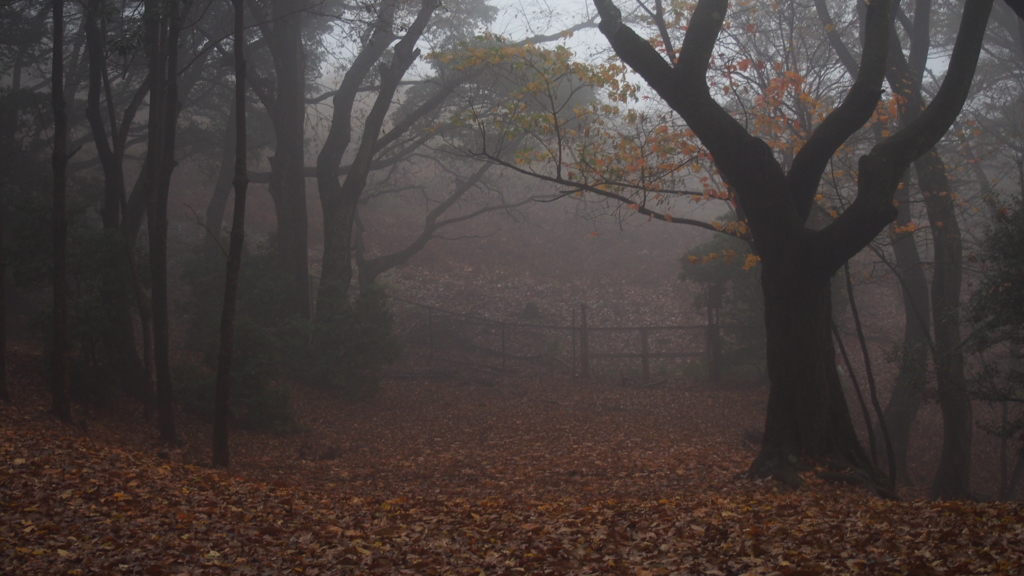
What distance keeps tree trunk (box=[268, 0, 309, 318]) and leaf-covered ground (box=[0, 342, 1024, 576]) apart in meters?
5.01

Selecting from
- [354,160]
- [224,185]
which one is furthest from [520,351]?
[224,185]

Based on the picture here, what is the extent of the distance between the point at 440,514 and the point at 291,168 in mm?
10706

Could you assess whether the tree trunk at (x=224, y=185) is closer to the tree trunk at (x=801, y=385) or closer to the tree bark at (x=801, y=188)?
the tree bark at (x=801, y=188)

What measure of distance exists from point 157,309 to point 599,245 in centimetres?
2606

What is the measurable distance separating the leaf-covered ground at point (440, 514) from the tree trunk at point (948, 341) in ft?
9.19

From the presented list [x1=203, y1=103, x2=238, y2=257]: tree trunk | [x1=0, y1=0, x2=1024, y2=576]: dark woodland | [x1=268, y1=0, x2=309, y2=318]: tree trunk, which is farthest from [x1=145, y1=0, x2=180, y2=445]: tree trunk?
[x1=203, y1=103, x2=238, y2=257]: tree trunk

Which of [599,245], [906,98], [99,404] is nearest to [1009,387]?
[906,98]

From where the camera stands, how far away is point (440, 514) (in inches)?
228

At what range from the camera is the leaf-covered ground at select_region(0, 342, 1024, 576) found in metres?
4.17

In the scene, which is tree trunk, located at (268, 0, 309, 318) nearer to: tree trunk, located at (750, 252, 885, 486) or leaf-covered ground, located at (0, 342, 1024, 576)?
leaf-covered ground, located at (0, 342, 1024, 576)

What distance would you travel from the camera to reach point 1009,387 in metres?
A: 8.49

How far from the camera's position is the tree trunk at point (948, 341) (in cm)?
938

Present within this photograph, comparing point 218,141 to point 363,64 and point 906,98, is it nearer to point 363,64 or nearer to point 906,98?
point 363,64

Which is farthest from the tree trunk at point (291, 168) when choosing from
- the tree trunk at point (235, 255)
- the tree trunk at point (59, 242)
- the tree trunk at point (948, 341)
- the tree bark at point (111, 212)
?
the tree trunk at point (948, 341)
